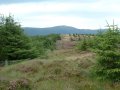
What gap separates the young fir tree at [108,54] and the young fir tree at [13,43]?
46.2ft

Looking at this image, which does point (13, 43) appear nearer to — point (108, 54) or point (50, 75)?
point (50, 75)

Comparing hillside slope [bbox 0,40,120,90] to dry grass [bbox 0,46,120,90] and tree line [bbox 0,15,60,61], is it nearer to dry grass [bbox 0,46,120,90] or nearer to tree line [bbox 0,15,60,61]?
dry grass [bbox 0,46,120,90]

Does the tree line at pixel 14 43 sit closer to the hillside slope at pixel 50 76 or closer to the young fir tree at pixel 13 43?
the young fir tree at pixel 13 43

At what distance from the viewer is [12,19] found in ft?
123

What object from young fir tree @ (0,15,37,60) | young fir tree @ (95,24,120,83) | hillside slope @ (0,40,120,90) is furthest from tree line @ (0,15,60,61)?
young fir tree @ (95,24,120,83)

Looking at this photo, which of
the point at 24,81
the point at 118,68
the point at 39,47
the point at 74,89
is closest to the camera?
the point at 74,89

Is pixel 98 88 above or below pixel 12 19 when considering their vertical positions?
below

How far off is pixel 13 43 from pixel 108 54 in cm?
1575

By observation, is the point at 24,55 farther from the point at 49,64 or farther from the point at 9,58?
the point at 49,64

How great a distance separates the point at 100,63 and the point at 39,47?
19512 mm

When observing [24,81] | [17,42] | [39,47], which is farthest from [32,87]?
[39,47]

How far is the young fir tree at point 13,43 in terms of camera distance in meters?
35.0

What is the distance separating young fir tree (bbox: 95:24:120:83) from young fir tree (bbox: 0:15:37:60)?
14067mm

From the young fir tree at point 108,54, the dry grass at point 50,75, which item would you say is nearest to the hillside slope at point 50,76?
the dry grass at point 50,75
